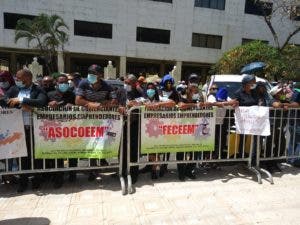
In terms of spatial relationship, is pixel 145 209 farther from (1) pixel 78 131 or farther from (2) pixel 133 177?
(1) pixel 78 131

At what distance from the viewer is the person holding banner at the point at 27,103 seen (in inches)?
193

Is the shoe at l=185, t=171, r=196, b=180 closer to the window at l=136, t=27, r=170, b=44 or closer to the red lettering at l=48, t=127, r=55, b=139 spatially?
the red lettering at l=48, t=127, r=55, b=139

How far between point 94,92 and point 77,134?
0.74 m

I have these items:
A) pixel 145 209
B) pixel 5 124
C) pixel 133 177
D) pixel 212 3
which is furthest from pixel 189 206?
pixel 212 3

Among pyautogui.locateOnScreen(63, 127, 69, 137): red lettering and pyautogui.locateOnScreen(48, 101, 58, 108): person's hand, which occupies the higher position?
pyautogui.locateOnScreen(48, 101, 58, 108): person's hand

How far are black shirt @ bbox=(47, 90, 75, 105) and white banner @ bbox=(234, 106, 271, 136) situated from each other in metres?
2.87

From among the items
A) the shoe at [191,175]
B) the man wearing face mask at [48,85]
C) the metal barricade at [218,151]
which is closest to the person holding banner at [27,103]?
the man wearing face mask at [48,85]

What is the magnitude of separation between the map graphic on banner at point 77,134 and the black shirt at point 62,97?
0.44 meters

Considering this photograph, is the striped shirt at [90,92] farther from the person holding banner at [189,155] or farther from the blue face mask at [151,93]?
the person holding banner at [189,155]

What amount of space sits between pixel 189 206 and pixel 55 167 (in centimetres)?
218

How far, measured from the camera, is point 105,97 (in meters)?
5.40

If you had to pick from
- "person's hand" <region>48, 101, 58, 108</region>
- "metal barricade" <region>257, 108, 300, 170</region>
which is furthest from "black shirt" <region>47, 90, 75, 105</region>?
"metal barricade" <region>257, 108, 300, 170</region>

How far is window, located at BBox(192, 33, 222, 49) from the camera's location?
33375 mm

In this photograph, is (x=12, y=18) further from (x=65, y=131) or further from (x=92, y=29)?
(x=65, y=131)
